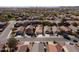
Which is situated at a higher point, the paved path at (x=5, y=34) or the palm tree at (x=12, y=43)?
the paved path at (x=5, y=34)

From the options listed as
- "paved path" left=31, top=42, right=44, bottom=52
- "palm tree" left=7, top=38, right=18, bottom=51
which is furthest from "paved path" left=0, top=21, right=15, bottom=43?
"paved path" left=31, top=42, right=44, bottom=52

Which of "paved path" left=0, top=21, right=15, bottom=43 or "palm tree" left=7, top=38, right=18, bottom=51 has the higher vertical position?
"paved path" left=0, top=21, right=15, bottom=43

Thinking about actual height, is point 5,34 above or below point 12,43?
above

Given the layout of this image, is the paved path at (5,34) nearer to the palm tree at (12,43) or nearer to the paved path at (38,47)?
the palm tree at (12,43)

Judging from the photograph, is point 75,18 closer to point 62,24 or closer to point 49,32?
point 62,24

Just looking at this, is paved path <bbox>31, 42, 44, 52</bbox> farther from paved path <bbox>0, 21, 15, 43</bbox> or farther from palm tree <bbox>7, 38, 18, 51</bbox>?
paved path <bbox>0, 21, 15, 43</bbox>

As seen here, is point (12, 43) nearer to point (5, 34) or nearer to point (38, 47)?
point (5, 34)

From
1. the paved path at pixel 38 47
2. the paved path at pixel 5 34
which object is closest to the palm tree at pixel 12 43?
the paved path at pixel 5 34

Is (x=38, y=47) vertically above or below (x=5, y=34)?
below

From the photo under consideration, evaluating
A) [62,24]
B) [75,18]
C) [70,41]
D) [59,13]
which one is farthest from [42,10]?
[70,41]

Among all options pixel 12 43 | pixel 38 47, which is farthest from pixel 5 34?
pixel 38 47
